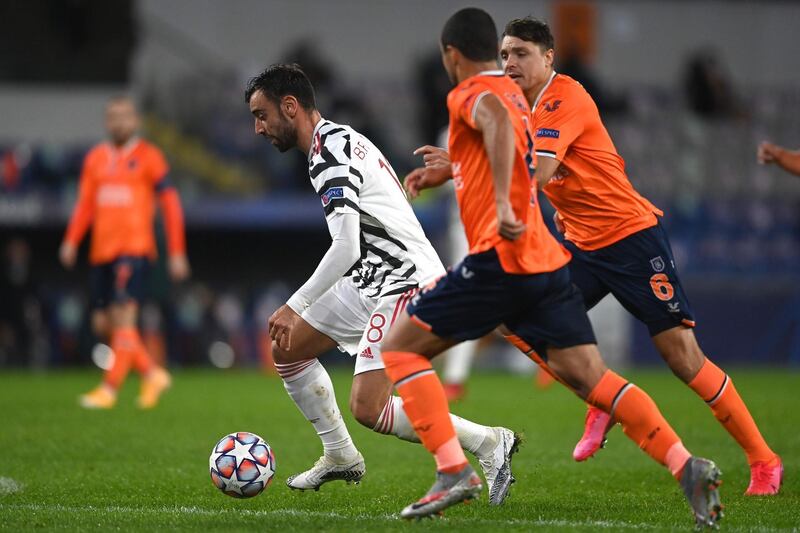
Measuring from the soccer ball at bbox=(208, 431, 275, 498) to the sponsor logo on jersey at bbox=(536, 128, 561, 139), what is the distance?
83.3 inches

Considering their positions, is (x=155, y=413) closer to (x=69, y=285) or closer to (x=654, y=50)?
(x=69, y=285)

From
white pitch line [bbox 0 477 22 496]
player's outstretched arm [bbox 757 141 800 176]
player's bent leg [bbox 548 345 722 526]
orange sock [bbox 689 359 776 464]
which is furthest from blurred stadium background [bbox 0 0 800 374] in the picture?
player's bent leg [bbox 548 345 722 526]

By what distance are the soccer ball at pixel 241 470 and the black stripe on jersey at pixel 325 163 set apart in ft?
4.79

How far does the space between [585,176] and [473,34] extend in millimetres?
1489

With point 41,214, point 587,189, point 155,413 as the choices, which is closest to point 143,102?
point 41,214

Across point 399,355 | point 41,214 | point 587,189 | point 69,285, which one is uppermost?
point 587,189

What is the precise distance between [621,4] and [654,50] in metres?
1.21

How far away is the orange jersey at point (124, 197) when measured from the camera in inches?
463

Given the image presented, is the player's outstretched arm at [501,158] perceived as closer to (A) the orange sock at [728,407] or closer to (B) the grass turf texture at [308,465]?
(B) the grass turf texture at [308,465]

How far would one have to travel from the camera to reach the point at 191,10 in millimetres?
23328

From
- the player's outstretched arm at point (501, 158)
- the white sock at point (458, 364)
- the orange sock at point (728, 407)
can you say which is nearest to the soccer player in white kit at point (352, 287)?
the player's outstretched arm at point (501, 158)

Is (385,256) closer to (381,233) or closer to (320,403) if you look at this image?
(381,233)

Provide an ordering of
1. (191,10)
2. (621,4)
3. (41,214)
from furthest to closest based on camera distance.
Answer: (621,4) < (191,10) < (41,214)

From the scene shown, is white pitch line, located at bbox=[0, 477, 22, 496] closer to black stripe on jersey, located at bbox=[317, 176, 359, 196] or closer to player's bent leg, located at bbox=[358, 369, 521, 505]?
player's bent leg, located at bbox=[358, 369, 521, 505]
